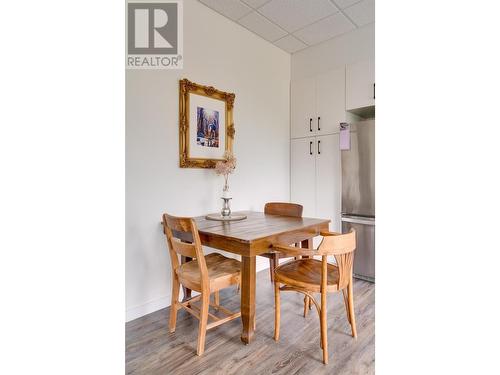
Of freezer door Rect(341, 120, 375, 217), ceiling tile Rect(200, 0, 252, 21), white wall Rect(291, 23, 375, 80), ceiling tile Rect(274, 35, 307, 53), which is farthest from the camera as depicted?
ceiling tile Rect(274, 35, 307, 53)

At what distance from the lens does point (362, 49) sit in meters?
3.17

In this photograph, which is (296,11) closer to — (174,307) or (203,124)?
→ (203,124)

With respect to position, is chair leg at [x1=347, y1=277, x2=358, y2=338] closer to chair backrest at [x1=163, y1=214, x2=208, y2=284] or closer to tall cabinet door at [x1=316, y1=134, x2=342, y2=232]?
chair backrest at [x1=163, y1=214, x2=208, y2=284]

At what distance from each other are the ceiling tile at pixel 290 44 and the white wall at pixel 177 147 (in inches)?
3.3

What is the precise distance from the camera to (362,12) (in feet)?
9.55

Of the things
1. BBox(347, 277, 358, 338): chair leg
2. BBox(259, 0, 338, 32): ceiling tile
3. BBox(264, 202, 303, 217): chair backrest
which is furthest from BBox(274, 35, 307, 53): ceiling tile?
BBox(347, 277, 358, 338): chair leg

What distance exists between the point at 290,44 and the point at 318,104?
0.87 meters

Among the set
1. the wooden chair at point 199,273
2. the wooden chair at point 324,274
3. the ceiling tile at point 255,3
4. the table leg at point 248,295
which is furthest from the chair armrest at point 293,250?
the ceiling tile at point 255,3

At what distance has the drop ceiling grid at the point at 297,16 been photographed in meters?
2.76

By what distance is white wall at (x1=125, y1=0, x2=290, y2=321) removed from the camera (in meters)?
2.28

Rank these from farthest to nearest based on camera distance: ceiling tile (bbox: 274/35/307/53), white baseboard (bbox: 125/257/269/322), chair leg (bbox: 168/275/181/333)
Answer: ceiling tile (bbox: 274/35/307/53)
white baseboard (bbox: 125/257/269/322)
chair leg (bbox: 168/275/181/333)
